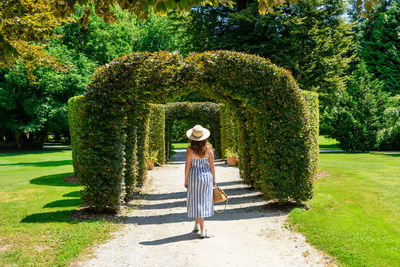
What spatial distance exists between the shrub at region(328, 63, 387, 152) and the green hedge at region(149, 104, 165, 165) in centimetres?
1315

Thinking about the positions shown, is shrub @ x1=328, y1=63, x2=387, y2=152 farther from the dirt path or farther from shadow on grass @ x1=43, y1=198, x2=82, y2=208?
shadow on grass @ x1=43, y1=198, x2=82, y2=208

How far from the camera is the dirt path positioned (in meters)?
4.28

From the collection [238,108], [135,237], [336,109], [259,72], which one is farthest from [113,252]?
[336,109]

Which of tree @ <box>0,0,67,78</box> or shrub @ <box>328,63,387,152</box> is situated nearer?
tree @ <box>0,0,67,78</box>

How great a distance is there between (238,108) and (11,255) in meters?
6.77

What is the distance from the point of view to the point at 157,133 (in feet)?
54.0

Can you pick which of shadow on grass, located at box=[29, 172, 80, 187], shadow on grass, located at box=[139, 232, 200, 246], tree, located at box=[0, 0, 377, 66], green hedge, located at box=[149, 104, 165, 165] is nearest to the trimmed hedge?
green hedge, located at box=[149, 104, 165, 165]

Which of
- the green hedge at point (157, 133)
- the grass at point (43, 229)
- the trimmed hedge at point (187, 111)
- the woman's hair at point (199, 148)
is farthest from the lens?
the trimmed hedge at point (187, 111)

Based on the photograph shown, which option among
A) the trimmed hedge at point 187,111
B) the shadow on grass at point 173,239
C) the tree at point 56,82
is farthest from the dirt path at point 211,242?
the tree at point 56,82

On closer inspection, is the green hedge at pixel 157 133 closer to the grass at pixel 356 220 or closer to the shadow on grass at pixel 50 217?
the grass at pixel 356 220

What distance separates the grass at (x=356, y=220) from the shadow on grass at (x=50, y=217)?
15.9ft

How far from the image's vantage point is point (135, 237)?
17.7 ft

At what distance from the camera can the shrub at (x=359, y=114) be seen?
2153cm

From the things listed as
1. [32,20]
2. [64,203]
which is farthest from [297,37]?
[64,203]
